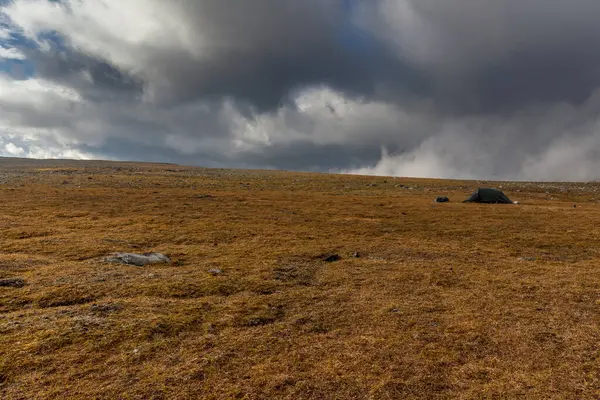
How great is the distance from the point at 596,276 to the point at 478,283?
6027 mm

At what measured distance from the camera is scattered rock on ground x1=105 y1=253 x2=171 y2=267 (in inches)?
656

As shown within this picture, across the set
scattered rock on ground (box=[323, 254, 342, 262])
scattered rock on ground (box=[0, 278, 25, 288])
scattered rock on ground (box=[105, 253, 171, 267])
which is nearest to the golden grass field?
scattered rock on ground (box=[0, 278, 25, 288])

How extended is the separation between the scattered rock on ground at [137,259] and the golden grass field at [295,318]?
0.65 meters

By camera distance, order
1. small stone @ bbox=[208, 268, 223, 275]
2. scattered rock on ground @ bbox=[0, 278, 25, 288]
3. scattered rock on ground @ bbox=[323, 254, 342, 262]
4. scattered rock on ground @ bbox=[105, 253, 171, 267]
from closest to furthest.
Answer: scattered rock on ground @ bbox=[0, 278, 25, 288] < small stone @ bbox=[208, 268, 223, 275] < scattered rock on ground @ bbox=[105, 253, 171, 267] < scattered rock on ground @ bbox=[323, 254, 342, 262]

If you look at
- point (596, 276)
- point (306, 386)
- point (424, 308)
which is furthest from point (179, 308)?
point (596, 276)

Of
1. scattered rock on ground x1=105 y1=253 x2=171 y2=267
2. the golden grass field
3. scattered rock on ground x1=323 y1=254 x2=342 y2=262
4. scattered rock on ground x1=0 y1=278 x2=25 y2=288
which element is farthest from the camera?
scattered rock on ground x1=323 y1=254 x2=342 y2=262

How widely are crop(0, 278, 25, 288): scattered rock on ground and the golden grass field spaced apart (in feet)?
0.94

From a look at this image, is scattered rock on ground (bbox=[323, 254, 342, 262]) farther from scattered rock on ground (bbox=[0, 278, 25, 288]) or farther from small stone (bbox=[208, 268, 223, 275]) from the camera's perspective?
scattered rock on ground (bbox=[0, 278, 25, 288])

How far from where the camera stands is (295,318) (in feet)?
37.0

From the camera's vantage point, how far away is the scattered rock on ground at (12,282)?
1275 cm

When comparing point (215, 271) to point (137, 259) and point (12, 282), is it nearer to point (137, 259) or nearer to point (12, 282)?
point (137, 259)

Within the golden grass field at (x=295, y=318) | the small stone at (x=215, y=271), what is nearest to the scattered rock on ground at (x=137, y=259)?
the golden grass field at (x=295, y=318)

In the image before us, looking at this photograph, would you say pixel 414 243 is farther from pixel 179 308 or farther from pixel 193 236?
pixel 179 308

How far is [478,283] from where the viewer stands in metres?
15.2
